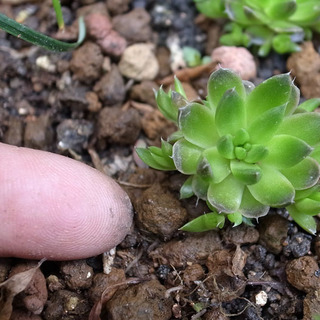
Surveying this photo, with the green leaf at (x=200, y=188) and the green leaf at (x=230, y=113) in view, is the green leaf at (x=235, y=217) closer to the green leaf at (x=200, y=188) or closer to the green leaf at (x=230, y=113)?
the green leaf at (x=200, y=188)

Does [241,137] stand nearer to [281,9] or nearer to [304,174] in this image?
[304,174]

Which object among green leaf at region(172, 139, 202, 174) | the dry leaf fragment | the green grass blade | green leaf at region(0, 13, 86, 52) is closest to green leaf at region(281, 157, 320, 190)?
green leaf at region(172, 139, 202, 174)

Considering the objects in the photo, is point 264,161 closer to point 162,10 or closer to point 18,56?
point 162,10

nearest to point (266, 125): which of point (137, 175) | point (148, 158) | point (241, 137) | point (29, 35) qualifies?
point (241, 137)

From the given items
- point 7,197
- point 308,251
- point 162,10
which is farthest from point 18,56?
point 308,251

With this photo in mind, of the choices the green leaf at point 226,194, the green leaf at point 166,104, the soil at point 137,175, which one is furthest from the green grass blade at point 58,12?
the green leaf at point 226,194

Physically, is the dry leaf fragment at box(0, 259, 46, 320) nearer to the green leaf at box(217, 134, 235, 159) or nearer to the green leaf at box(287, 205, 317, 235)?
the green leaf at box(217, 134, 235, 159)
